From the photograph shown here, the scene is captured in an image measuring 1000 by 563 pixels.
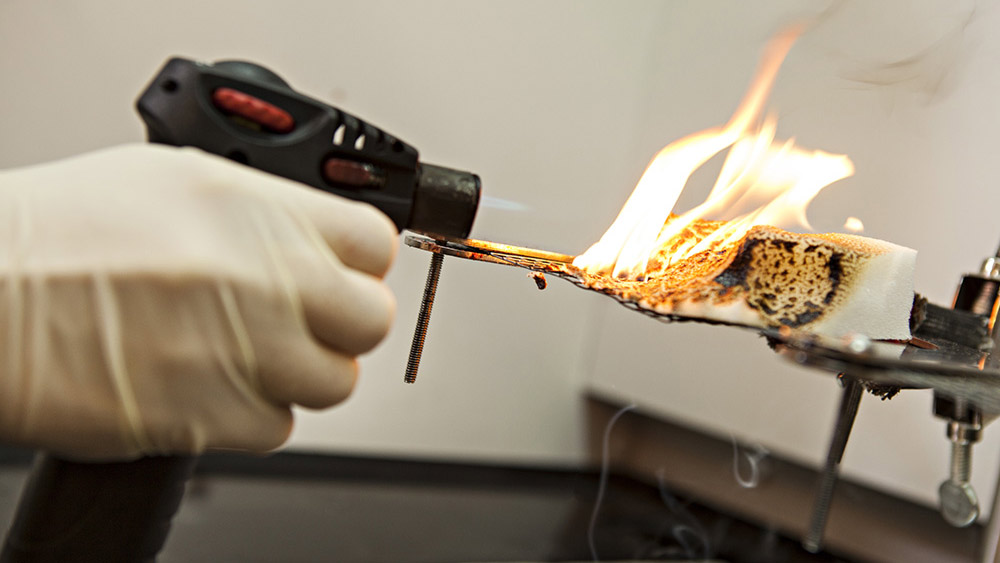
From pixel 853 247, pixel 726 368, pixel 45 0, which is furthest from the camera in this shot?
pixel 726 368

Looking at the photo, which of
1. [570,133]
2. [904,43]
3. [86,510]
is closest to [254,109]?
[86,510]

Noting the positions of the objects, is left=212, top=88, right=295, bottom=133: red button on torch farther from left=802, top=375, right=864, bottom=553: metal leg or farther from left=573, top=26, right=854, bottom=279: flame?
left=802, top=375, right=864, bottom=553: metal leg

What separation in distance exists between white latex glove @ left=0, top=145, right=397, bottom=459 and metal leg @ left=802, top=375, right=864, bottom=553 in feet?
1.35

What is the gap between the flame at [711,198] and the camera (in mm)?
609

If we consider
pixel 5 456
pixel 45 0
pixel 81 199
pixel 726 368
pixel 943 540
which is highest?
pixel 45 0

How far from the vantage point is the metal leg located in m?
0.61

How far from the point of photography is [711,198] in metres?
0.65

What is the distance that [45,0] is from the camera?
4.07ft

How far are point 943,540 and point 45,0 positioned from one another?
5.92 feet

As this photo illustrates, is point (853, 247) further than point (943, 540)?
No

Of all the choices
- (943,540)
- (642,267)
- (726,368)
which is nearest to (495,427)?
(726,368)

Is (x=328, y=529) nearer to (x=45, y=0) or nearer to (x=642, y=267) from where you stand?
(x=642, y=267)

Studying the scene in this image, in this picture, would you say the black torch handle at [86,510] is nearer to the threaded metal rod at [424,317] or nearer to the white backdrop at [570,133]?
the threaded metal rod at [424,317]

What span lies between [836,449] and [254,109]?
0.56m
